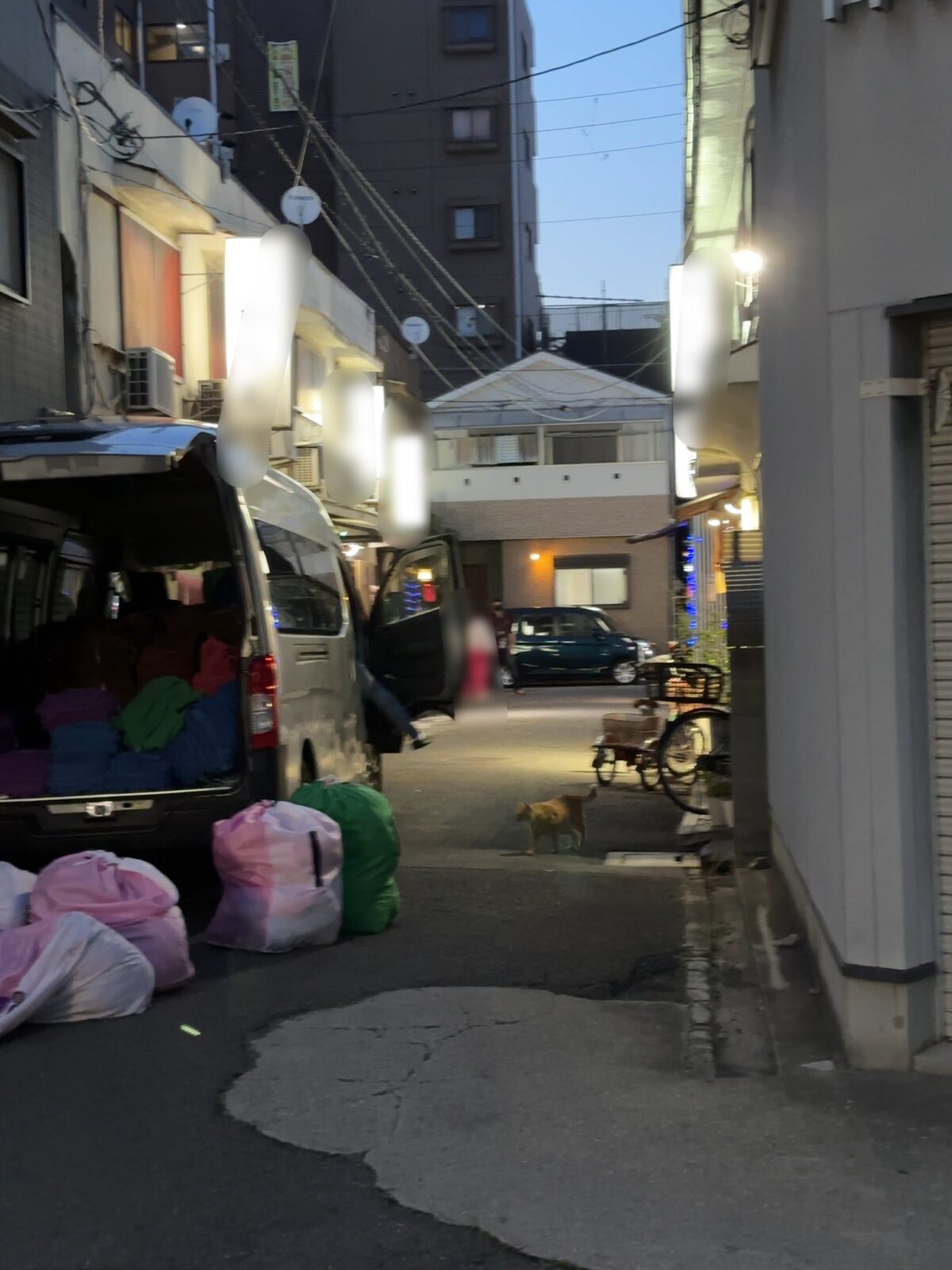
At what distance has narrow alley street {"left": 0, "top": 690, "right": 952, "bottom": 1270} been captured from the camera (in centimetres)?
360

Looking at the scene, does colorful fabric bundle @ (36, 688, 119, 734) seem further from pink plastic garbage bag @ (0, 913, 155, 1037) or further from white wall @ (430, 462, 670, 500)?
white wall @ (430, 462, 670, 500)

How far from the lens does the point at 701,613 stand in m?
18.1

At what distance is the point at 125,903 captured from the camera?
5992 millimetres

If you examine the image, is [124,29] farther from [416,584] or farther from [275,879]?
[275,879]

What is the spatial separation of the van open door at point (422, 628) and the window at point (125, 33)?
20.1m

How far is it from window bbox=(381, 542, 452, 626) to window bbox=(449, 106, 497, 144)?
4030 cm

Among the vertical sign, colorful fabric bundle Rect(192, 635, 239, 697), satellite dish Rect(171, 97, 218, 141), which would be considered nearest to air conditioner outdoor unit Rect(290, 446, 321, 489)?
satellite dish Rect(171, 97, 218, 141)

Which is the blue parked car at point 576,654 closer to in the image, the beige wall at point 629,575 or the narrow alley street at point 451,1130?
the beige wall at point 629,575

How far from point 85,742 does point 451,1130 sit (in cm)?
406

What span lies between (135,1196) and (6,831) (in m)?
3.90

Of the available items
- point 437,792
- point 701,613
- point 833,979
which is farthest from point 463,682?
point 701,613

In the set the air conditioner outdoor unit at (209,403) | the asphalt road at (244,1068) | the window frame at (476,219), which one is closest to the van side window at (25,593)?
the asphalt road at (244,1068)

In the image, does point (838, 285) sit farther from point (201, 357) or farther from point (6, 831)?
point (201, 357)

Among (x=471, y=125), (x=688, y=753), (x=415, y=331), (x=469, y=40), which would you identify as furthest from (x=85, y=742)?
(x=469, y=40)
